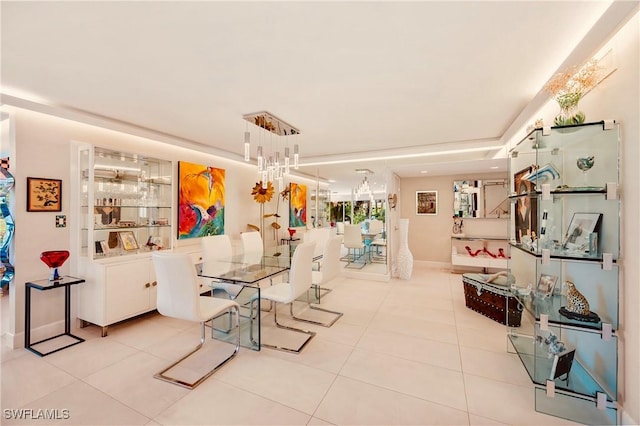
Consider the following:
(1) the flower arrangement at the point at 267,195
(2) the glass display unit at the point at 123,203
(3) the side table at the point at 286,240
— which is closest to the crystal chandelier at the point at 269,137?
(1) the flower arrangement at the point at 267,195

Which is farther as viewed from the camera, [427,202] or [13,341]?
[427,202]

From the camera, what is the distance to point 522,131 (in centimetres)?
356

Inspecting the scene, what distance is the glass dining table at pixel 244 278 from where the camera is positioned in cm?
264

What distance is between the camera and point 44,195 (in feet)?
9.36

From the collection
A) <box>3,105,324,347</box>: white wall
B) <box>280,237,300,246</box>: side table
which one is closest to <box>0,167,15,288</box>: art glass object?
<box>3,105,324,347</box>: white wall

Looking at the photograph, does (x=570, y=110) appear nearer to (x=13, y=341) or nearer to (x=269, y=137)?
(x=269, y=137)

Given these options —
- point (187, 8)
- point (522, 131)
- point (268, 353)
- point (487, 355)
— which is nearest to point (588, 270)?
point (487, 355)

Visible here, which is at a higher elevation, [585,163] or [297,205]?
[585,163]

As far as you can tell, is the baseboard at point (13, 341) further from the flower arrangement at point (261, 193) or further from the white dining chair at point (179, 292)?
the flower arrangement at point (261, 193)

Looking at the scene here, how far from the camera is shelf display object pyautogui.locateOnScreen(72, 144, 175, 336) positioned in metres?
2.94

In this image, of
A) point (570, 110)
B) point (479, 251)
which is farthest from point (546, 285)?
point (479, 251)

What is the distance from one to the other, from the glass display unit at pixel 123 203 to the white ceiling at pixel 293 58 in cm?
57

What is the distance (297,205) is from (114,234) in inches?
166

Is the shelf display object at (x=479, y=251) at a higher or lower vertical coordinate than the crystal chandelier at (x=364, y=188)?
lower
